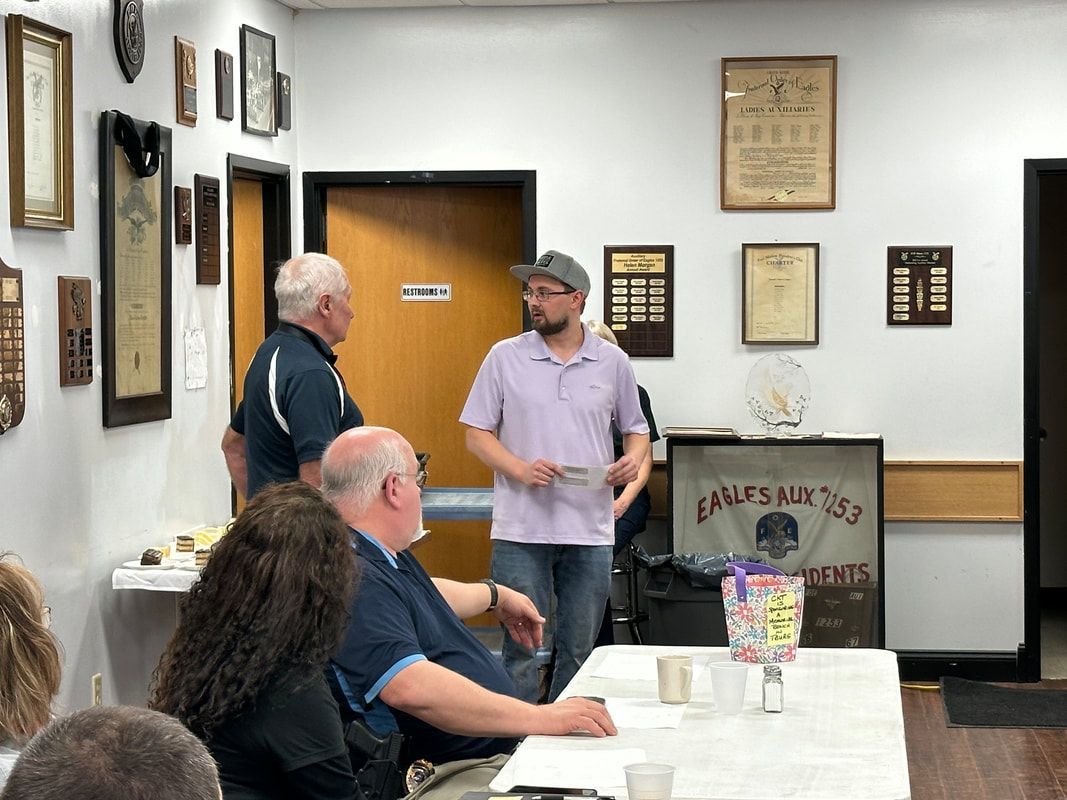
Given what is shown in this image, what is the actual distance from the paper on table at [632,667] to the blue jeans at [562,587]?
142 centimetres

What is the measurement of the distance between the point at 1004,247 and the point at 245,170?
124 inches

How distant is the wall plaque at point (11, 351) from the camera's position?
11.9ft

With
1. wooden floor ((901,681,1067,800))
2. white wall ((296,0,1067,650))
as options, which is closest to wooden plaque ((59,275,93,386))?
white wall ((296,0,1067,650))

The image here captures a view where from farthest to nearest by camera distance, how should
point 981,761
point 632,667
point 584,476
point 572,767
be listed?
point 981,761, point 584,476, point 632,667, point 572,767

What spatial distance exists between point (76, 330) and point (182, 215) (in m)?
0.90

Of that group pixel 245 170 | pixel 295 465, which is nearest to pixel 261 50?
pixel 245 170

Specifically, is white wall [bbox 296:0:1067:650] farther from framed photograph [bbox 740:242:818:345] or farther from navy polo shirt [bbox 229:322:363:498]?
navy polo shirt [bbox 229:322:363:498]

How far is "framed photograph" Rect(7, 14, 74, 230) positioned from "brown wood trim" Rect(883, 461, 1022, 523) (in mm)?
3618

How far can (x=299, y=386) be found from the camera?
4.04 metres

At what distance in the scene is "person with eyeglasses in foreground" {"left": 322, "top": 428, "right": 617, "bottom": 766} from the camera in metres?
2.60

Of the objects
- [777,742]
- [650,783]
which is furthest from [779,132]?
[650,783]

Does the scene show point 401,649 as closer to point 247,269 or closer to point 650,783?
point 650,783

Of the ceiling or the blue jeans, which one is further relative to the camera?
the ceiling

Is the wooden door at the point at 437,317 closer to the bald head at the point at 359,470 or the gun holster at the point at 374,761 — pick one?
the bald head at the point at 359,470
